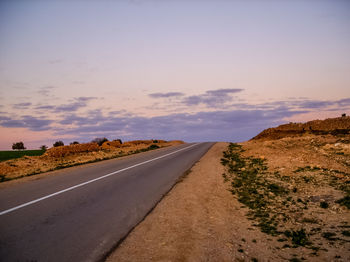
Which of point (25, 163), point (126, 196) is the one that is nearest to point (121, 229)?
point (126, 196)

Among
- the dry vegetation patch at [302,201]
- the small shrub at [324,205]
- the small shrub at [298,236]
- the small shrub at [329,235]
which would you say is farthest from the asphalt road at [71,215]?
the small shrub at [324,205]

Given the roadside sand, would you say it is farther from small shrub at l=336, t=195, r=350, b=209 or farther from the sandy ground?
small shrub at l=336, t=195, r=350, b=209

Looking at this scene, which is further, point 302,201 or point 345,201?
point 302,201

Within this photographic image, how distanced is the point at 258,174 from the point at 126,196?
22.0 ft

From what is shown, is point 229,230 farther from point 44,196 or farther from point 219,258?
point 44,196

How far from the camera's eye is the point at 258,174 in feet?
40.3

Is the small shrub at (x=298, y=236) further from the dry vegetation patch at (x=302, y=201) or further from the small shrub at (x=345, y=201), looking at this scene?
the small shrub at (x=345, y=201)

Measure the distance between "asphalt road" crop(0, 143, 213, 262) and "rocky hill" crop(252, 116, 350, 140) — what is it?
82.1 feet

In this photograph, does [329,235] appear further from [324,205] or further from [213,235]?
[213,235]

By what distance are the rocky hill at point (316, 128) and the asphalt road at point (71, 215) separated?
82.1 feet

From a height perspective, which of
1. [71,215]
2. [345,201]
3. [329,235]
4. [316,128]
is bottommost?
[329,235]

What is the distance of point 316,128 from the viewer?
3184 cm

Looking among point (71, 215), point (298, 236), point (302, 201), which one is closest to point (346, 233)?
point (298, 236)

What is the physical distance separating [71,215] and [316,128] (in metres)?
32.1
